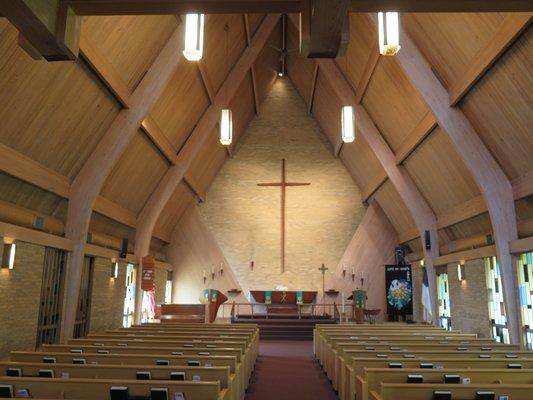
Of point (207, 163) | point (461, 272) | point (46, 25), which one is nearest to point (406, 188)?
point (461, 272)

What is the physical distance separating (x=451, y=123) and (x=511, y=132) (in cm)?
118

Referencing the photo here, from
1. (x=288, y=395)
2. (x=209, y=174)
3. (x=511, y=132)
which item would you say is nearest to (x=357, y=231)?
(x=209, y=174)

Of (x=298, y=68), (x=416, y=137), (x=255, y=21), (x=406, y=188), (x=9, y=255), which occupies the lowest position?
(x=9, y=255)

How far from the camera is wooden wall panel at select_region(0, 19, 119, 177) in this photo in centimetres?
601

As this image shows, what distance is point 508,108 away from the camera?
7.28 m

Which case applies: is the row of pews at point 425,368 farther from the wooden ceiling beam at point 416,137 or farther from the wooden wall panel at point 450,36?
the wooden wall panel at point 450,36

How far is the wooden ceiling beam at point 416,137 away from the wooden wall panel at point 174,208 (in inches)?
255

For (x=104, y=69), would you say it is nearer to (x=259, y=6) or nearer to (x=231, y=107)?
(x=259, y=6)

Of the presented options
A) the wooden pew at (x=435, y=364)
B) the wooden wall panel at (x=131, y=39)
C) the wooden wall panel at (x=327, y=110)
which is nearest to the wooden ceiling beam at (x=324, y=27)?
the wooden pew at (x=435, y=364)

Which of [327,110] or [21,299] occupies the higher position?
[327,110]

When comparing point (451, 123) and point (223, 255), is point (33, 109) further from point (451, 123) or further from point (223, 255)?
point (223, 255)

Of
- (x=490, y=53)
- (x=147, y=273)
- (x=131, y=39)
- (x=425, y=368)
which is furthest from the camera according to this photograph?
(x=147, y=273)

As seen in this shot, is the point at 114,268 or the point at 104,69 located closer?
the point at 104,69

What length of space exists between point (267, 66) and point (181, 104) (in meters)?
5.82
